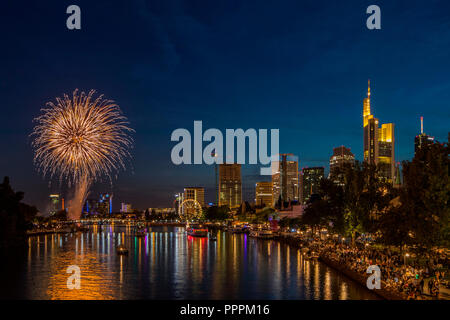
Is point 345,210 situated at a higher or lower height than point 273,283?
higher

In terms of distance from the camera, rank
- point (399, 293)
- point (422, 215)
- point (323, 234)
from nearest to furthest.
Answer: point (399, 293), point (422, 215), point (323, 234)

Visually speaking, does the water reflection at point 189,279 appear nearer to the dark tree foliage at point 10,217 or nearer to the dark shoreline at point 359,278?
the dark shoreline at point 359,278

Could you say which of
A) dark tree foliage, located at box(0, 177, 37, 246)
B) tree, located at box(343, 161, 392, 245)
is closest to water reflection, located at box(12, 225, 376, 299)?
tree, located at box(343, 161, 392, 245)

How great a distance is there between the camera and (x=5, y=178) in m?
107

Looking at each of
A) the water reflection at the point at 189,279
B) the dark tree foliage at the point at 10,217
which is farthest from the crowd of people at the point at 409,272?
the dark tree foliage at the point at 10,217

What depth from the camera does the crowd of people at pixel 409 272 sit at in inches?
1300

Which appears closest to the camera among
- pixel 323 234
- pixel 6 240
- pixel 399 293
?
pixel 399 293

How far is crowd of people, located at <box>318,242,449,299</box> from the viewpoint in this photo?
33.0m

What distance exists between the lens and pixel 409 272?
1513 inches

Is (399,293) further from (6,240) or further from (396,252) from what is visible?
(6,240)
